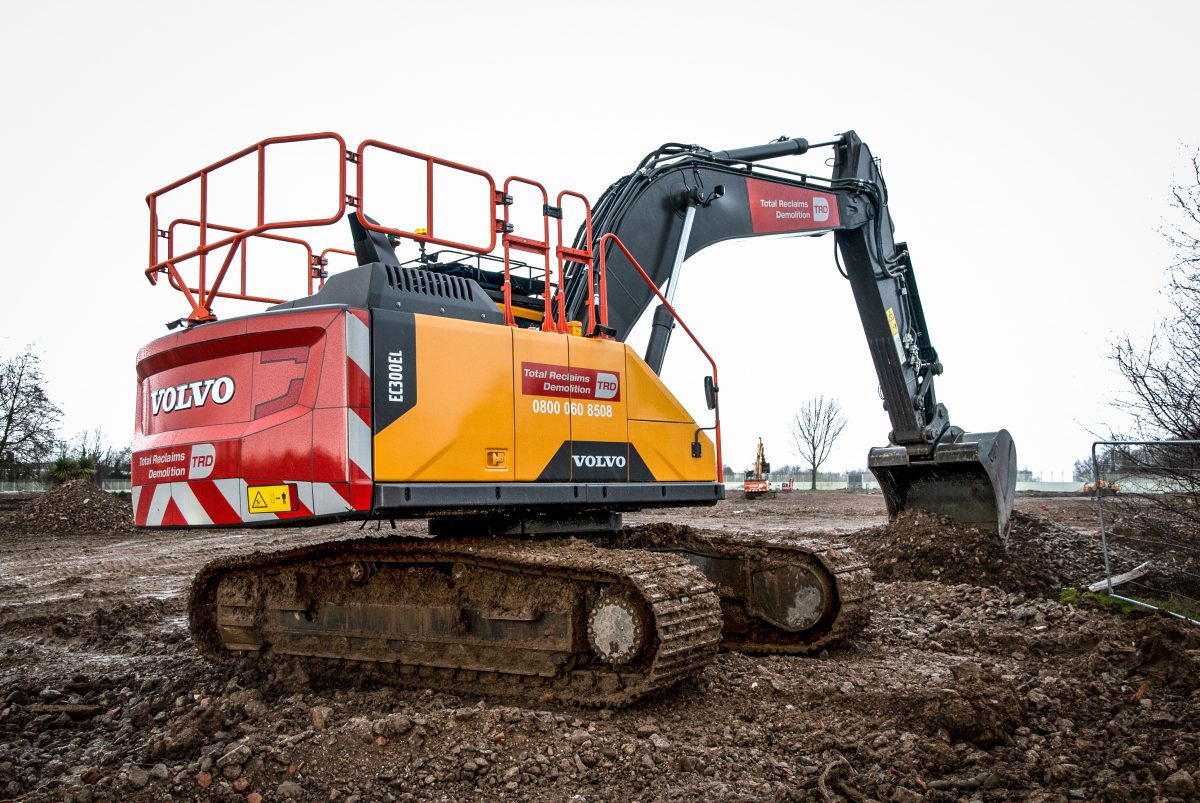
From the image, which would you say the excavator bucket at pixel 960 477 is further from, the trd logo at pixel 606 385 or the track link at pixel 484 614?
the track link at pixel 484 614

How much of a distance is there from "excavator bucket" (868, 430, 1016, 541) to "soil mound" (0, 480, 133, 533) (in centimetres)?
1845

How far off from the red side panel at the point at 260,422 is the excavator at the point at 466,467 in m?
0.01

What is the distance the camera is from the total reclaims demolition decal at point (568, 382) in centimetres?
582

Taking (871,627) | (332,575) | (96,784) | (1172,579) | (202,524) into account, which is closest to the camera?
(96,784)

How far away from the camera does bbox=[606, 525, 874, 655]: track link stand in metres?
6.59

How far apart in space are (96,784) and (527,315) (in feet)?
11.8

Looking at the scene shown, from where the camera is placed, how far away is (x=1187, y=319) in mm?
8914

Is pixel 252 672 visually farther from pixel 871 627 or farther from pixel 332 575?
pixel 871 627

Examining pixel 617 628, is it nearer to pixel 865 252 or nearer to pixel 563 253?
pixel 563 253

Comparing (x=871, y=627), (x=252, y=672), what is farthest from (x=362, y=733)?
(x=871, y=627)

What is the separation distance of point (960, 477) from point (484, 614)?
6766 millimetres

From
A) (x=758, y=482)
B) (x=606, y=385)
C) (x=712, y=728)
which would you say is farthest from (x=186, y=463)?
(x=758, y=482)

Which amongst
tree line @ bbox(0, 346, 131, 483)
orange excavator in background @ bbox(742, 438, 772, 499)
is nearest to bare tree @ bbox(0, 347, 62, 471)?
tree line @ bbox(0, 346, 131, 483)

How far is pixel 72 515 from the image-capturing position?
2284 centimetres
